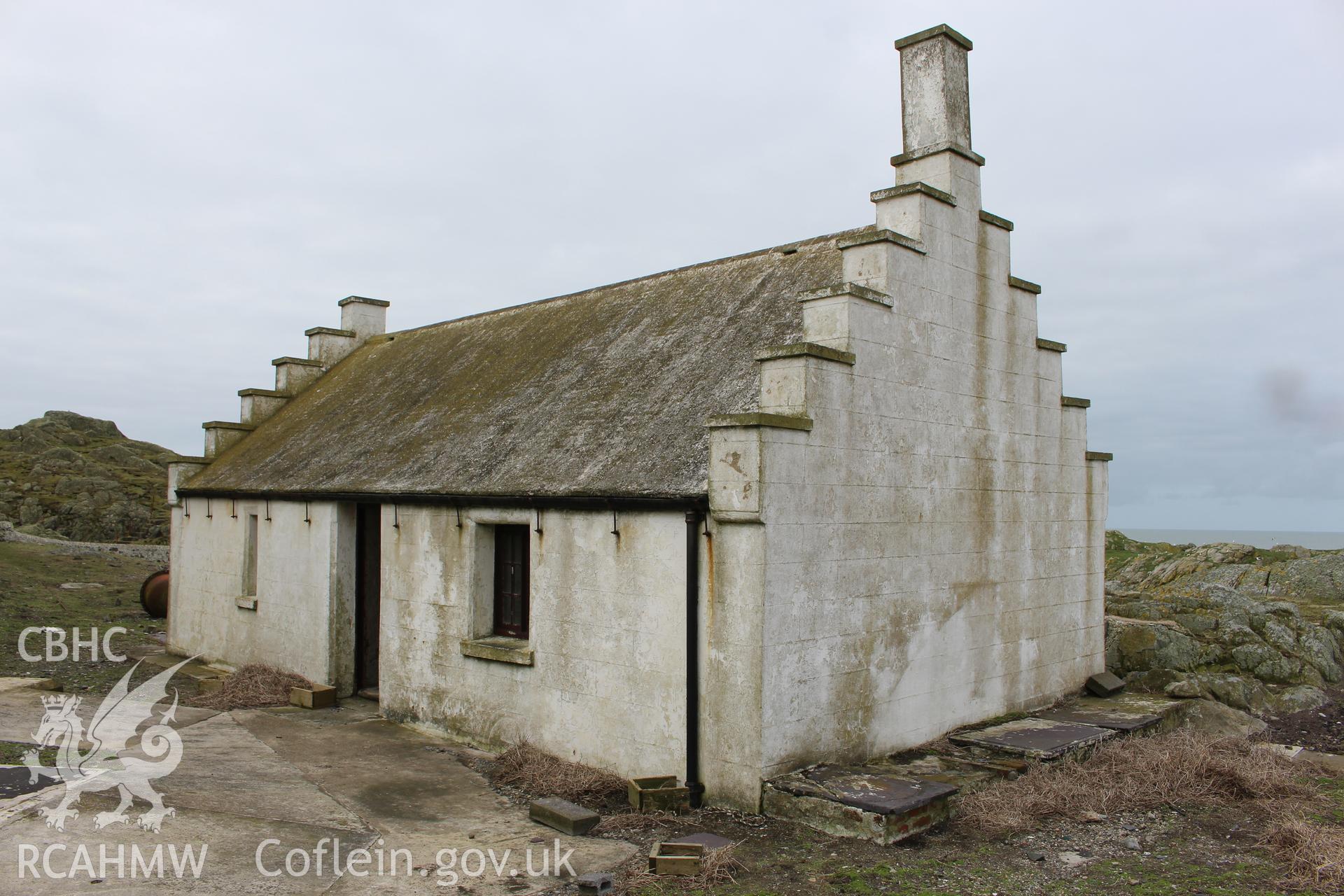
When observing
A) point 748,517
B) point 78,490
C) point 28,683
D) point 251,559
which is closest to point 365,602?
point 251,559

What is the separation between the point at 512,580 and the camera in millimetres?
11383

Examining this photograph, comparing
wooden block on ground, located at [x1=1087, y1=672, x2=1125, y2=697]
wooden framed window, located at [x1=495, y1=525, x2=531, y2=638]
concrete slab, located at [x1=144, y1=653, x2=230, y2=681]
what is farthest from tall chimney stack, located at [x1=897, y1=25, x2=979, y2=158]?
concrete slab, located at [x1=144, y1=653, x2=230, y2=681]

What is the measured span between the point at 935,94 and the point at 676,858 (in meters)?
8.55

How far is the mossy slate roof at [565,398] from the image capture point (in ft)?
33.1

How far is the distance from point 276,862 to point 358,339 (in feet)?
51.6

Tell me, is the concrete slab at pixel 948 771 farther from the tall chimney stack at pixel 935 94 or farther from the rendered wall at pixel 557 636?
the tall chimney stack at pixel 935 94

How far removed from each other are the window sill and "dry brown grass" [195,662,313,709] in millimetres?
4246

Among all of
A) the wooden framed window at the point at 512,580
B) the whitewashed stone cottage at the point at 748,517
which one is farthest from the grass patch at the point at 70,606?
the wooden framed window at the point at 512,580

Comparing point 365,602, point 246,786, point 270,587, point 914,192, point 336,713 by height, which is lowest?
point 336,713

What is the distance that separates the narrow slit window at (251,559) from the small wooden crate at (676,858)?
446 inches

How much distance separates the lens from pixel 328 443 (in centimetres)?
1591

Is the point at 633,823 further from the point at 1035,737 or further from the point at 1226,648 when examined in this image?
the point at 1226,648

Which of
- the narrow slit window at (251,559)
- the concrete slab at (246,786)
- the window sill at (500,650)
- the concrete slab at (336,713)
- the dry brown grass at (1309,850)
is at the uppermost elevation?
the narrow slit window at (251,559)

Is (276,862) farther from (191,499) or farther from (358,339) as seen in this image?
(358,339)
